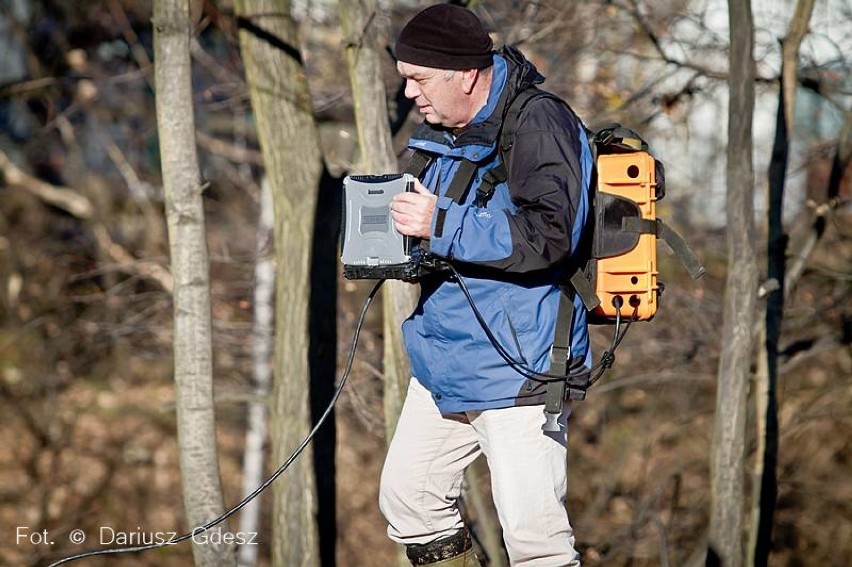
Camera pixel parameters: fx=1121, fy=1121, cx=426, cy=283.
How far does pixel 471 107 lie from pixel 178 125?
4.68ft

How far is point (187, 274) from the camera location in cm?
445

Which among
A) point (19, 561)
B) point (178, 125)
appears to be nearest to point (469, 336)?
point (178, 125)

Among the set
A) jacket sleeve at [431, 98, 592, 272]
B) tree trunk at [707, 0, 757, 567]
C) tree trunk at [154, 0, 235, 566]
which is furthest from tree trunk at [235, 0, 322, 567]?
jacket sleeve at [431, 98, 592, 272]

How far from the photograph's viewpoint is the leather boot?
12.1 ft

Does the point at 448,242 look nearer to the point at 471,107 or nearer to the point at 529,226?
the point at 529,226

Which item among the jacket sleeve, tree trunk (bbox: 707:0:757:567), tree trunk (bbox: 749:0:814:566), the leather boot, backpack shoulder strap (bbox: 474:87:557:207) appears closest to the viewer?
the jacket sleeve

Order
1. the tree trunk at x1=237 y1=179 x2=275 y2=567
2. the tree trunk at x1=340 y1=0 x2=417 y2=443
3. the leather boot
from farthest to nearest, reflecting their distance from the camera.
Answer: the tree trunk at x1=237 y1=179 x2=275 y2=567
the tree trunk at x1=340 y1=0 x2=417 y2=443
the leather boot

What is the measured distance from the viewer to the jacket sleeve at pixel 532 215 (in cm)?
320

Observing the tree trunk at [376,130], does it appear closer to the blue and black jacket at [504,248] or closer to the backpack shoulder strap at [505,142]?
the blue and black jacket at [504,248]

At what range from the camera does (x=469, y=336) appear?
3414mm

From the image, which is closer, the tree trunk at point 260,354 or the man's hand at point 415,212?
the man's hand at point 415,212

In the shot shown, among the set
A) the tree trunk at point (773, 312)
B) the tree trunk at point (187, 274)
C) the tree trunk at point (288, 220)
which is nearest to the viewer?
the tree trunk at point (187, 274)

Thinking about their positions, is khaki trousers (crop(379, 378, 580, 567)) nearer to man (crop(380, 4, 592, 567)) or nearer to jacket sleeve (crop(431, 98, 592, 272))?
man (crop(380, 4, 592, 567))

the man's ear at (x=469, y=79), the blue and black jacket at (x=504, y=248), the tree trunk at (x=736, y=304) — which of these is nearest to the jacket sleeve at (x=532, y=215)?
the blue and black jacket at (x=504, y=248)
